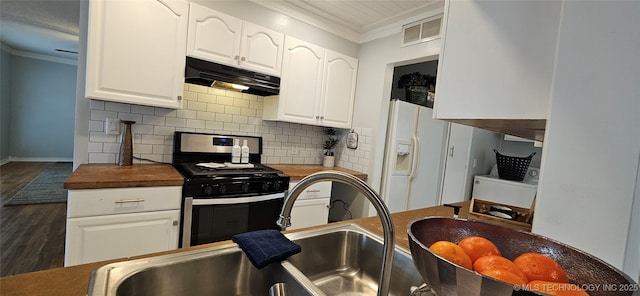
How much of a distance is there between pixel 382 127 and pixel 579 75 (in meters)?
2.21

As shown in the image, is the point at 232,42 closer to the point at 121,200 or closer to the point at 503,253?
the point at 121,200

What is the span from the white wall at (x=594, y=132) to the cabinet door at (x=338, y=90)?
226cm

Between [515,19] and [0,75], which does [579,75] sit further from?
[0,75]

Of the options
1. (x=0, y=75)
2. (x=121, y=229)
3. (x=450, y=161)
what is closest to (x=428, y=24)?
(x=450, y=161)

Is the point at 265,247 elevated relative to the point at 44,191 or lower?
elevated

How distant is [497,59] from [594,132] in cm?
29

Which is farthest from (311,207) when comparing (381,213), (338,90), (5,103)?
(5,103)

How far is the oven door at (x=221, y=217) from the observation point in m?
1.84

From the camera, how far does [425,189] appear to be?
10.7 feet

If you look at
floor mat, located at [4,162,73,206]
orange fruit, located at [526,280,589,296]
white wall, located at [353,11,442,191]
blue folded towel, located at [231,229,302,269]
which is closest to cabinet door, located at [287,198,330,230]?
white wall, located at [353,11,442,191]

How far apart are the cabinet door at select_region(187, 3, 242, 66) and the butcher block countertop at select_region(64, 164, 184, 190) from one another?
0.91 meters

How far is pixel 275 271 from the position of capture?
0.85 metres

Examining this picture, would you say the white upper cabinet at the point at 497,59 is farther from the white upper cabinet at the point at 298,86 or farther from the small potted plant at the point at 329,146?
the small potted plant at the point at 329,146

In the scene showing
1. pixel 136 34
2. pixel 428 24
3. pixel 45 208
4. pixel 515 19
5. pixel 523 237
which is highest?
pixel 428 24
